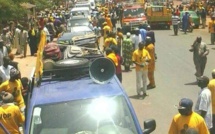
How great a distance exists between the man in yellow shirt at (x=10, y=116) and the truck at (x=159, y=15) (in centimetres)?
3048

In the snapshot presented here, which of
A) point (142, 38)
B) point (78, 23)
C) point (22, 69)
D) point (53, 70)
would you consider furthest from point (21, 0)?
point (53, 70)

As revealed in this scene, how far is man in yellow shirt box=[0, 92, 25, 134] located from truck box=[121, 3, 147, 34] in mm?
26488

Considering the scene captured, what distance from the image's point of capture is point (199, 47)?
50.6ft

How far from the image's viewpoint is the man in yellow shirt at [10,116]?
7680mm

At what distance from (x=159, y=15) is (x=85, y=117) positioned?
31.9m

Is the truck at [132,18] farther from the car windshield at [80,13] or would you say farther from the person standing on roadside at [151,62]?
the person standing on roadside at [151,62]

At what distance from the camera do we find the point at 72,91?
673cm

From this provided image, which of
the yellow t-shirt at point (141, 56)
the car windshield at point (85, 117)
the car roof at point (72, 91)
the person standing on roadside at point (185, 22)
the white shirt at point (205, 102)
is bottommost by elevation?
the person standing on roadside at point (185, 22)

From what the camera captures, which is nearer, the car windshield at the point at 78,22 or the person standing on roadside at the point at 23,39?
the person standing on roadside at the point at 23,39

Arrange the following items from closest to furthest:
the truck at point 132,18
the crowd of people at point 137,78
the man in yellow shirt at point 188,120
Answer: the man in yellow shirt at point 188,120
the crowd of people at point 137,78
the truck at point 132,18

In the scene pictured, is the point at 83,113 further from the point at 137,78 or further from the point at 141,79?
the point at 141,79

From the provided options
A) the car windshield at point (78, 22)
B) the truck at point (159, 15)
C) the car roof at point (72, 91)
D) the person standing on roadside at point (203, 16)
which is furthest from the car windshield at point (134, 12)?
the car roof at point (72, 91)

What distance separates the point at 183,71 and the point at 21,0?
1315 cm

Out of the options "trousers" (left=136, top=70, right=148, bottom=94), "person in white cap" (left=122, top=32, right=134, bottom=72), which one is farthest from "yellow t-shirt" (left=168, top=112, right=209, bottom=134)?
"person in white cap" (left=122, top=32, right=134, bottom=72)
